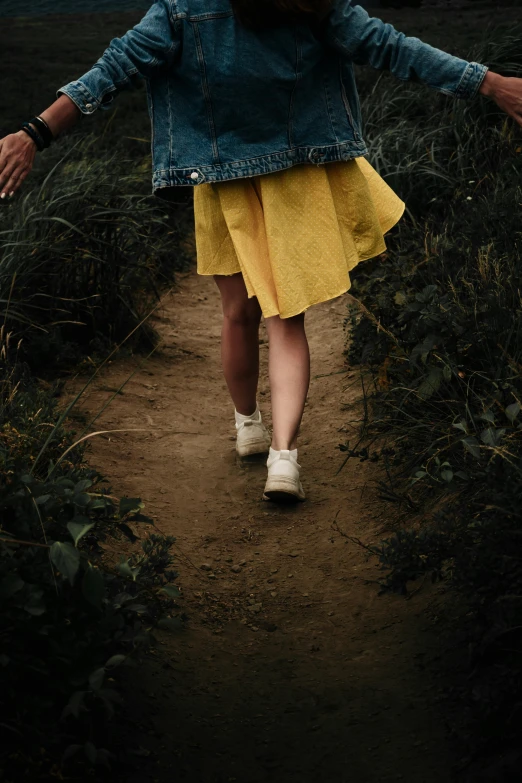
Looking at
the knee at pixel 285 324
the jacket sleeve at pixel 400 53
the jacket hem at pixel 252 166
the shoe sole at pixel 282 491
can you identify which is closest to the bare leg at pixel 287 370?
the knee at pixel 285 324

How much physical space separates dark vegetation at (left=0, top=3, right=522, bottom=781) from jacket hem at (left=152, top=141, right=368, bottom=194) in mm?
634

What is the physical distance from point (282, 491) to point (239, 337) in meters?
0.55

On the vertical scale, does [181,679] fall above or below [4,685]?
below

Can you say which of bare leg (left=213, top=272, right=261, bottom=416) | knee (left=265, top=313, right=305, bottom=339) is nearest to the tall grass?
bare leg (left=213, top=272, right=261, bottom=416)

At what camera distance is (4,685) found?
1.76m

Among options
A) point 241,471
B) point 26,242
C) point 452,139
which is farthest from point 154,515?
point 452,139

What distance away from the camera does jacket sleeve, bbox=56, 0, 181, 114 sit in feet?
8.20

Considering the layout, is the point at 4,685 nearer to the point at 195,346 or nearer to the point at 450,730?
the point at 450,730

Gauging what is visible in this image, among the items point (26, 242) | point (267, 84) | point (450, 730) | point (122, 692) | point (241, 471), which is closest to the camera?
point (450, 730)

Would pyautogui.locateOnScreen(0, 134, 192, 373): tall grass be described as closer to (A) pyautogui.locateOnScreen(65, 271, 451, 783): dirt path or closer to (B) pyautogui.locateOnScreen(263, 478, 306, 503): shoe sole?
(A) pyautogui.locateOnScreen(65, 271, 451, 783): dirt path

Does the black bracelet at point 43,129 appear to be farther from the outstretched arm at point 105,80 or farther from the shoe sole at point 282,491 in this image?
the shoe sole at point 282,491

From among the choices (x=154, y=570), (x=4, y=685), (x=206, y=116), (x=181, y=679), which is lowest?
(x=181, y=679)

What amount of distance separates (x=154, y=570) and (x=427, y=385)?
44.5 inches

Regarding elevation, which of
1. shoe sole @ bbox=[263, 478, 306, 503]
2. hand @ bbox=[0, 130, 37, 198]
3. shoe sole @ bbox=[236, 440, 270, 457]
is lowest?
shoe sole @ bbox=[236, 440, 270, 457]
